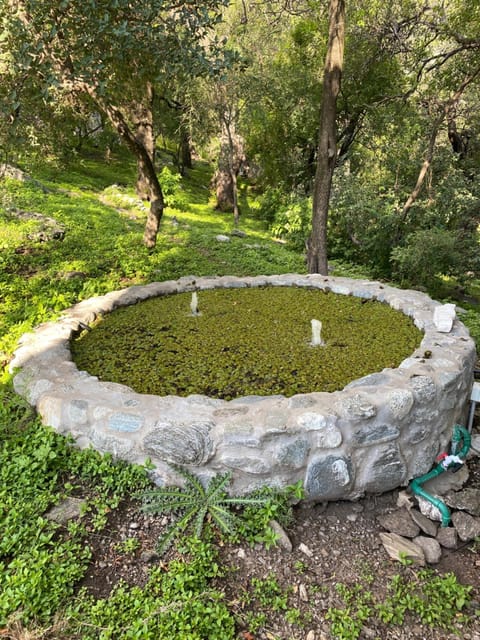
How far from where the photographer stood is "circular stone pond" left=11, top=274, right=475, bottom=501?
2074 mm

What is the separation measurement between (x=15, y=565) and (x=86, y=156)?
662 inches

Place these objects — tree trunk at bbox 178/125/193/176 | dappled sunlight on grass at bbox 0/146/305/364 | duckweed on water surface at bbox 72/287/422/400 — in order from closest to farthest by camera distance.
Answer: duckweed on water surface at bbox 72/287/422/400, dappled sunlight on grass at bbox 0/146/305/364, tree trunk at bbox 178/125/193/176

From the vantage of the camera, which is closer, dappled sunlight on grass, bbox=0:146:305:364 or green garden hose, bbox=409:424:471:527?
green garden hose, bbox=409:424:471:527

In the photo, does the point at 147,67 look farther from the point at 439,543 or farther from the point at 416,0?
the point at 416,0

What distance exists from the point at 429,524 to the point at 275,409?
3.23ft

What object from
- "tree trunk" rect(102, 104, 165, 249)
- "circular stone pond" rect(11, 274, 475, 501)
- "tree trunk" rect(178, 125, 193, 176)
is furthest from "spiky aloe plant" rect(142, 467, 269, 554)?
"tree trunk" rect(178, 125, 193, 176)

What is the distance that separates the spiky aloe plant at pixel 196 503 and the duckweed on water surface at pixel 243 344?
686mm

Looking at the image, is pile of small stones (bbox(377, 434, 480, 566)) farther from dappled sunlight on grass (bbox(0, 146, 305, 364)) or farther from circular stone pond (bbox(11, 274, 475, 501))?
dappled sunlight on grass (bbox(0, 146, 305, 364))

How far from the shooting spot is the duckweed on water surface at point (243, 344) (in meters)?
2.85

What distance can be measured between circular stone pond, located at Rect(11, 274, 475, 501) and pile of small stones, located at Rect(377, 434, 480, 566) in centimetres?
14

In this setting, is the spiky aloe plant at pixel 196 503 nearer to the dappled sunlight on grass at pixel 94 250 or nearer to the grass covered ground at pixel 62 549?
the grass covered ground at pixel 62 549

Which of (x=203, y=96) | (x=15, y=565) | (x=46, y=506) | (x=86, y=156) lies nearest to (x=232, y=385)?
(x=46, y=506)

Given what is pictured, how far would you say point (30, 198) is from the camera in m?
8.59

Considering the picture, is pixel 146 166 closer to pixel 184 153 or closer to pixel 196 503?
pixel 196 503
